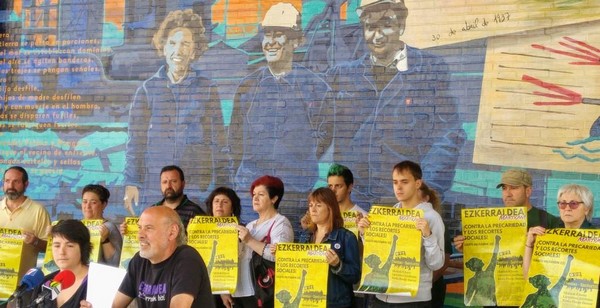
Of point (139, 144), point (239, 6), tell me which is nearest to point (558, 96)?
point (239, 6)

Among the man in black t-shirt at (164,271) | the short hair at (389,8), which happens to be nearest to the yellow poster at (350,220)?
the short hair at (389,8)

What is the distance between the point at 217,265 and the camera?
26.8ft

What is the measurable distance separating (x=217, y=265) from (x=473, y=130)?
282 cm

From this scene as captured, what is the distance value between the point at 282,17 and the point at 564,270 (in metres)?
4.43

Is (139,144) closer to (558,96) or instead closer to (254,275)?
(254,275)

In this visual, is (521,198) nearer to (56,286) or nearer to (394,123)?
(394,123)

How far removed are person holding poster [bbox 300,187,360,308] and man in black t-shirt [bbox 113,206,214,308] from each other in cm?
189

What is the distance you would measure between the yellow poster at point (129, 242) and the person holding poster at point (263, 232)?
1.03m

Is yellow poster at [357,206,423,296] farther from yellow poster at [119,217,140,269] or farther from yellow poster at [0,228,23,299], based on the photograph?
yellow poster at [0,228,23,299]

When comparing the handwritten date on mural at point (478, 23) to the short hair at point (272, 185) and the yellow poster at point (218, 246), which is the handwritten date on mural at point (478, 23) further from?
the yellow poster at point (218, 246)

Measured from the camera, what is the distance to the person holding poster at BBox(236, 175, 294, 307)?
318 inches

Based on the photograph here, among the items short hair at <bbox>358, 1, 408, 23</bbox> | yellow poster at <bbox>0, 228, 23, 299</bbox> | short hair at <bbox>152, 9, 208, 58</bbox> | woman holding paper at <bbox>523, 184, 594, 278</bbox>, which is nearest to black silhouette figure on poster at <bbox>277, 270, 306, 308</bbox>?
woman holding paper at <bbox>523, 184, 594, 278</bbox>

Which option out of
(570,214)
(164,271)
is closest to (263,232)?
(164,271)

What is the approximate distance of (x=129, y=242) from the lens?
28.3 feet
